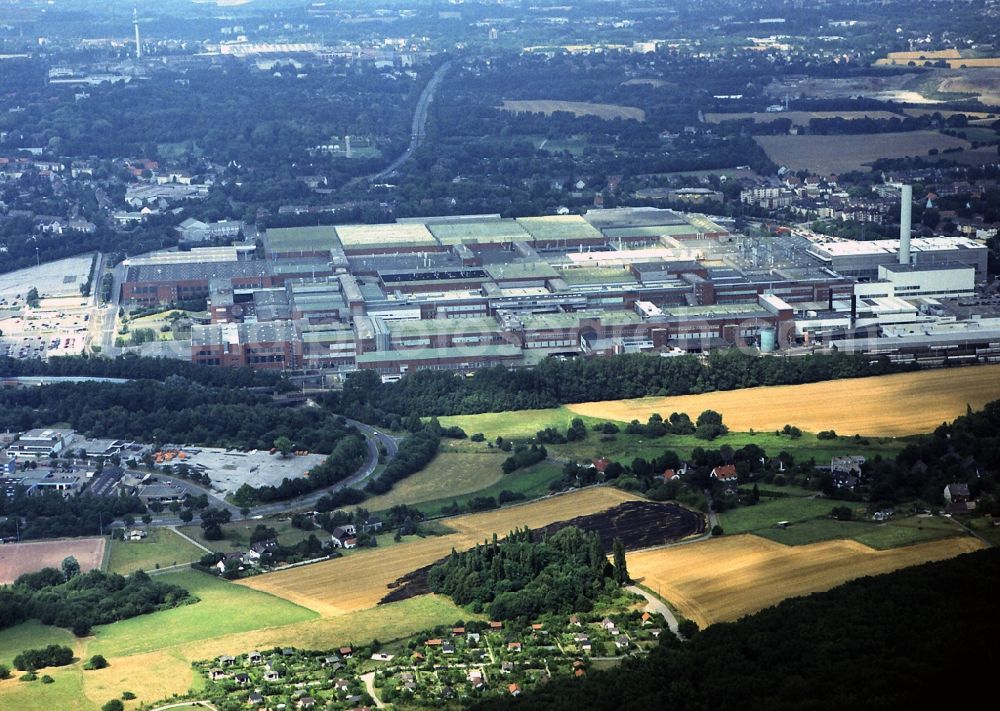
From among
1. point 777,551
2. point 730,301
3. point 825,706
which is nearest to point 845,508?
point 777,551

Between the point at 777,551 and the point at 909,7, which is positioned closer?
the point at 777,551

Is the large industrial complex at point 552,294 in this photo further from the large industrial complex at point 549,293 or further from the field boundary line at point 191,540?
the field boundary line at point 191,540

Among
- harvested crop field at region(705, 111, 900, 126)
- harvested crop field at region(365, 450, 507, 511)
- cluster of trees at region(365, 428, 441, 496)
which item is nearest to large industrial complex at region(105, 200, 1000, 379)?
cluster of trees at region(365, 428, 441, 496)

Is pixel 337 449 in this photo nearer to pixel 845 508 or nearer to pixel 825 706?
pixel 845 508

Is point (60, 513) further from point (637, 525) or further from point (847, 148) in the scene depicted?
point (847, 148)

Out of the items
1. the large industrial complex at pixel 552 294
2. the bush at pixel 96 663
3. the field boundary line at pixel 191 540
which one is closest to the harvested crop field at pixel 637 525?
the field boundary line at pixel 191 540

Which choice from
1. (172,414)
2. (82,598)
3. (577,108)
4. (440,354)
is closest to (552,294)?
(440,354)
